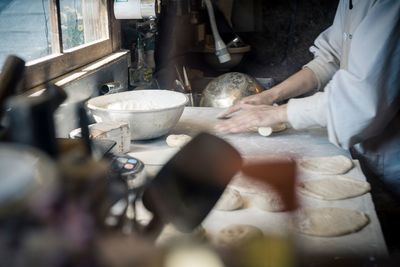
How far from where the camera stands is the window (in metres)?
1.71

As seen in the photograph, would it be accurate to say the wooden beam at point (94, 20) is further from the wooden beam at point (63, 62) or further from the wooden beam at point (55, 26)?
the wooden beam at point (55, 26)

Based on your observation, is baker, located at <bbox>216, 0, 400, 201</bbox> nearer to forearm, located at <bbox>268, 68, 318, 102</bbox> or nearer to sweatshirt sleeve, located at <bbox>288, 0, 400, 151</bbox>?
sweatshirt sleeve, located at <bbox>288, 0, 400, 151</bbox>

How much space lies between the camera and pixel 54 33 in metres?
2.01

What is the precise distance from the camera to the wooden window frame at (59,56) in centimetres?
177

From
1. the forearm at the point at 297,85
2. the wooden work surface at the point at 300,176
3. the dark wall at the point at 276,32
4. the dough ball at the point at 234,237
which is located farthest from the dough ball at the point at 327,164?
the dark wall at the point at 276,32

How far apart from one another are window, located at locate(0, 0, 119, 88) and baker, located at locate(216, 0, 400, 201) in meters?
0.79

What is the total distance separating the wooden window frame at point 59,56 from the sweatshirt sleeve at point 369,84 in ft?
3.77

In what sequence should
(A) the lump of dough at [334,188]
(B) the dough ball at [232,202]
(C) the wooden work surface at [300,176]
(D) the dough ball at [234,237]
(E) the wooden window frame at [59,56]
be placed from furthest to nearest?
1. (E) the wooden window frame at [59,56]
2. (A) the lump of dough at [334,188]
3. (B) the dough ball at [232,202]
4. (C) the wooden work surface at [300,176]
5. (D) the dough ball at [234,237]

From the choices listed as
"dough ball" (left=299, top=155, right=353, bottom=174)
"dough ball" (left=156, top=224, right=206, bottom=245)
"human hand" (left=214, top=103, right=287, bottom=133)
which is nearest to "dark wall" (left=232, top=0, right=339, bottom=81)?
"human hand" (left=214, top=103, right=287, bottom=133)

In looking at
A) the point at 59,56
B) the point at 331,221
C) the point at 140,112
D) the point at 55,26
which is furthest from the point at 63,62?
the point at 331,221

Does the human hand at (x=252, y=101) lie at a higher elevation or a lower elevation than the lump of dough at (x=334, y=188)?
higher

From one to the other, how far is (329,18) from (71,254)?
4.26 metres

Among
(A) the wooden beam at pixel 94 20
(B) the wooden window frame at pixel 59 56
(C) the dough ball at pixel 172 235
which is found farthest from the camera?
(A) the wooden beam at pixel 94 20

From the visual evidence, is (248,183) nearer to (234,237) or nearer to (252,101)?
(234,237)
